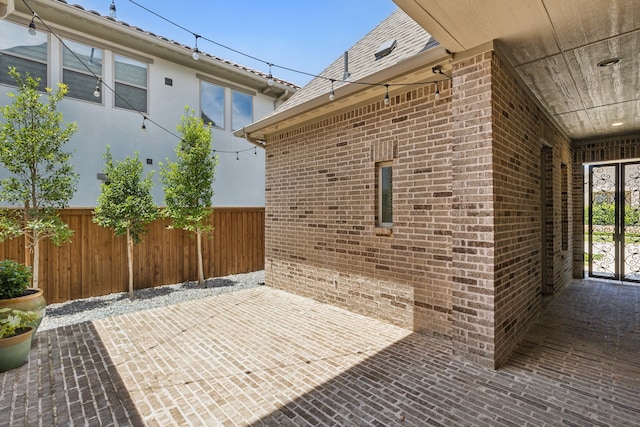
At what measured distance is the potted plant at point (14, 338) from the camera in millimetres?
3170

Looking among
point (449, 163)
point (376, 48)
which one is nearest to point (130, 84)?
point (376, 48)

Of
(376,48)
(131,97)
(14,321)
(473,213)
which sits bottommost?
(14,321)

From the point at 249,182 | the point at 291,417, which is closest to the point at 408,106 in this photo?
the point at 291,417

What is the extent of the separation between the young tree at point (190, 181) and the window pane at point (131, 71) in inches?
102

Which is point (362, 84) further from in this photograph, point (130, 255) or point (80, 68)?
point (80, 68)

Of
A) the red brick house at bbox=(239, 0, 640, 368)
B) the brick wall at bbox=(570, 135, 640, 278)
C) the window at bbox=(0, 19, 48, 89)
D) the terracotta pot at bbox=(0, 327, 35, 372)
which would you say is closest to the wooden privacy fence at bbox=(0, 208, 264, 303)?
the red brick house at bbox=(239, 0, 640, 368)

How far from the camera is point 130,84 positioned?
809cm

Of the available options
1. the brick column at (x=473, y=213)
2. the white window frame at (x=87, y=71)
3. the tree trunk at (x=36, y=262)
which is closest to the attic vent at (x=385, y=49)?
the brick column at (x=473, y=213)

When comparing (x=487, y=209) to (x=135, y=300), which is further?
(x=135, y=300)

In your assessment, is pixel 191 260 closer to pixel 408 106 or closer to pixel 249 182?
pixel 249 182

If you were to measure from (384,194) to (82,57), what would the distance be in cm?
811

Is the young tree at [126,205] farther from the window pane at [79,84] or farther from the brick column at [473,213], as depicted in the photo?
the brick column at [473,213]

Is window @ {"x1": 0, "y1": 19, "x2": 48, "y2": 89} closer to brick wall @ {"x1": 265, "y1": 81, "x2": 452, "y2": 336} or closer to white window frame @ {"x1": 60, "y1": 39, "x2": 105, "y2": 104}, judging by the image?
white window frame @ {"x1": 60, "y1": 39, "x2": 105, "y2": 104}

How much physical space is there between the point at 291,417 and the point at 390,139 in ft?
11.6
